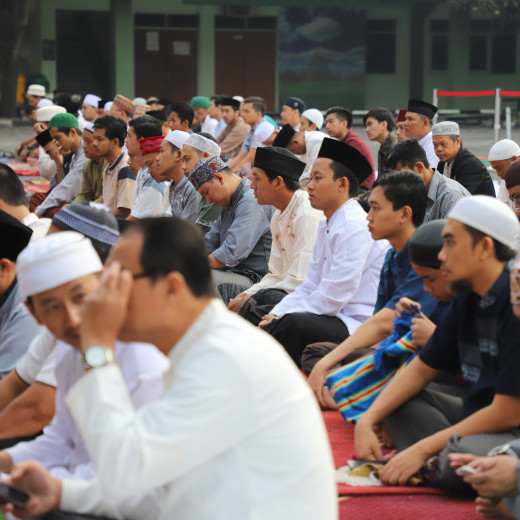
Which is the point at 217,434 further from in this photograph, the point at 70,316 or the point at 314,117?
the point at 314,117

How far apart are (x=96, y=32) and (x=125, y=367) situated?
68.8 feet

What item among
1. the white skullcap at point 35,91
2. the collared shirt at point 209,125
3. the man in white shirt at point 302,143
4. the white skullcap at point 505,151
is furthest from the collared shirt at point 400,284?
the white skullcap at point 35,91

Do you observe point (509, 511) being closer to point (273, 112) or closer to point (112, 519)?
point (112, 519)

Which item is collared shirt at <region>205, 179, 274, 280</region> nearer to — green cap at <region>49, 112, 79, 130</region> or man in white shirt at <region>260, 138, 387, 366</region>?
man in white shirt at <region>260, 138, 387, 366</region>

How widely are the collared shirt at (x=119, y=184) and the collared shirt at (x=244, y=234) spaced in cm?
173

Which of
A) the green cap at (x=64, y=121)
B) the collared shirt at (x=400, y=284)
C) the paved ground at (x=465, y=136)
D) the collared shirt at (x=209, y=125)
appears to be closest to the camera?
the collared shirt at (x=400, y=284)

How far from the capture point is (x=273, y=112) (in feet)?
71.0

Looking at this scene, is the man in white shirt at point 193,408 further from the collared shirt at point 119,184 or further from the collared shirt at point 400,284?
the collared shirt at point 119,184

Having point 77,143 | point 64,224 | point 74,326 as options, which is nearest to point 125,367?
point 74,326

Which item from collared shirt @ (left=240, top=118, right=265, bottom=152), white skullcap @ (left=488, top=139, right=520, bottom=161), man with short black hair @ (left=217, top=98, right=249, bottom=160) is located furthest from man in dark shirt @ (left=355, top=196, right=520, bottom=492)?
man with short black hair @ (left=217, top=98, right=249, bottom=160)

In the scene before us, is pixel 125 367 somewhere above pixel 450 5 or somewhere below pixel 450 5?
below

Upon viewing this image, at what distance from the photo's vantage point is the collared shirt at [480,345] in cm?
289

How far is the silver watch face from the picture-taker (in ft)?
6.15

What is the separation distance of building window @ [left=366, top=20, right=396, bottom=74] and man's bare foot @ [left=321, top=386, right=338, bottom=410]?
19.2m
